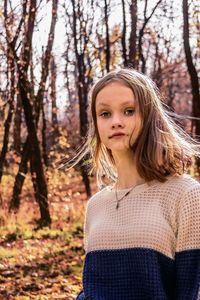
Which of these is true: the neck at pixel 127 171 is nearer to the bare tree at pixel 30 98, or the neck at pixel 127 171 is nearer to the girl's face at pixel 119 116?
the girl's face at pixel 119 116

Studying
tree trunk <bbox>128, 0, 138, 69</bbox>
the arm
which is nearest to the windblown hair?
the arm

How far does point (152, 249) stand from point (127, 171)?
38cm

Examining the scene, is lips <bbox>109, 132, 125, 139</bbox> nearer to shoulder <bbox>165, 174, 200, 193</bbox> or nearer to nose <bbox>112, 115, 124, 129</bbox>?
nose <bbox>112, 115, 124, 129</bbox>

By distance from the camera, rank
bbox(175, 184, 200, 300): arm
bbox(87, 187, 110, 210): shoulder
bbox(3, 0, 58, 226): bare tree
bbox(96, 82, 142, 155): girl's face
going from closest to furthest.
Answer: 1. bbox(175, 184, 200, 300): arm
2. bbox(96, 82, 142, 155): girl's face
3. bbox(87, 187, 110, 210): shoulder
4. bbox(3, 0, 58, 226): bare tree

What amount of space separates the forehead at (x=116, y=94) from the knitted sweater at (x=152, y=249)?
13.3 inches

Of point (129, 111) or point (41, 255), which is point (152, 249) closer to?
point (129, 111)

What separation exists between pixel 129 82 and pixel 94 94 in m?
0.18

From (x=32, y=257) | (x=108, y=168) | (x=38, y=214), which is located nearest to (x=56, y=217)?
(x=38, y=214)

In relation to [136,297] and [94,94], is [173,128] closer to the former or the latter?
[94,94]

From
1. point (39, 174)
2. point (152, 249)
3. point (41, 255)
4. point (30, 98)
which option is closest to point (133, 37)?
point (30, 98)

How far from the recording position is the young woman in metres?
1.85

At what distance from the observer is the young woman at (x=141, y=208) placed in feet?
6.08

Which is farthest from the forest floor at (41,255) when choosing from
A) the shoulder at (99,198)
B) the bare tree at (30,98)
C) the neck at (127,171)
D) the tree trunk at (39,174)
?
the neck at (127,171)

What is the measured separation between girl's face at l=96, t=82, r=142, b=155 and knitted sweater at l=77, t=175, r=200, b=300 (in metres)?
0.20
